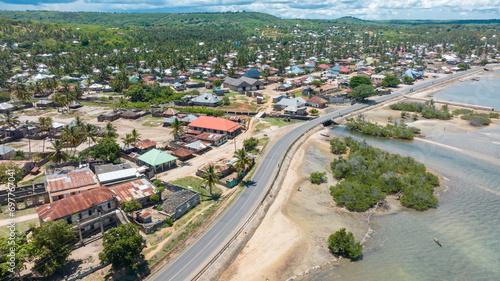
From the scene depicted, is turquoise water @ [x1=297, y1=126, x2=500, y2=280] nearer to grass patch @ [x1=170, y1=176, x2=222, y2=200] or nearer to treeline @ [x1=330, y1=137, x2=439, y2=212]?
treeline @ [x1=330, y1=137, x2=439, y2=212]

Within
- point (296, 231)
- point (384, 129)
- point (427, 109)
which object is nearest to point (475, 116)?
point (427, 109)

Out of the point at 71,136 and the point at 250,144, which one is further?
the point at 250,144

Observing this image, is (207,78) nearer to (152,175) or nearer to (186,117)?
(186,117)

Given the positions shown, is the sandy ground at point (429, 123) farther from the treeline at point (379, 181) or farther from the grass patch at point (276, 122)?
the grass patch at point (276, 122)

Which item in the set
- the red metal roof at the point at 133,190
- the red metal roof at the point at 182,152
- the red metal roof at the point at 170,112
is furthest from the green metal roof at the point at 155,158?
the red metal roof at the point at 170,112

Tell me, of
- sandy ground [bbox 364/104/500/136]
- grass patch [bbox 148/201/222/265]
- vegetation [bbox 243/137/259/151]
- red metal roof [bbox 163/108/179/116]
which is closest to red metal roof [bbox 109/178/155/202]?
grass patch [bbox 148/201/222/265]

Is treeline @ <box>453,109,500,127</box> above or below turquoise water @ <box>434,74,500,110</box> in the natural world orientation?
below

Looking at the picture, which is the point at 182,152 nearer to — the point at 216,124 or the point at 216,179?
the point at 216,179
